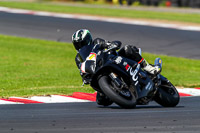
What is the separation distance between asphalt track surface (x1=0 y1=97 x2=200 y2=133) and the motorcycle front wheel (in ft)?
0.41

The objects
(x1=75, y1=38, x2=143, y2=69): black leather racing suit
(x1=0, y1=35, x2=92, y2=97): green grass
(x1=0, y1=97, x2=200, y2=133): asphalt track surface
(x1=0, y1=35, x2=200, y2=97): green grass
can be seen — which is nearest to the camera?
(x1=0, y1=97, x2=200, y2=133): asphalt track surface

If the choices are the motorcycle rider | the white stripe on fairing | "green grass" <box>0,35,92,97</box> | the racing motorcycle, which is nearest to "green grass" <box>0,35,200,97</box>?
"green grass" <box>0,35,92,97</box>

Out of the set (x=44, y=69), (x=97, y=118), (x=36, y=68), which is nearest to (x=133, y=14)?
(x=36, y=68)

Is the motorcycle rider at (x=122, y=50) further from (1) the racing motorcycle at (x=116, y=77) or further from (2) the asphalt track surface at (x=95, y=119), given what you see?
(2) the asphalt track surface at (x=95, y=119)

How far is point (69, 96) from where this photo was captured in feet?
33.2

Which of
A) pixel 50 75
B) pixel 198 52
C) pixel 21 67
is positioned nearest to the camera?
pixel 50 75

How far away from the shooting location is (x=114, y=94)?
292 inches

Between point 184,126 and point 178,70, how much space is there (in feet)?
31.6

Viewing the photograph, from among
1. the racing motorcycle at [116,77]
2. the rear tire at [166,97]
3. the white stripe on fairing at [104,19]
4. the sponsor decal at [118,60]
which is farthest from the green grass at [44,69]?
the white stripe on fairing at [104,19]

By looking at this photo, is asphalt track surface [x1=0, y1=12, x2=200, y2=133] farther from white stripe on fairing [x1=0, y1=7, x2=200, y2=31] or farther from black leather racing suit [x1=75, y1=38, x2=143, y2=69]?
white stripe on fairing [x1=0, y1=7, x2=200, y2=31]

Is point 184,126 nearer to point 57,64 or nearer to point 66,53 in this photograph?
point 57,64

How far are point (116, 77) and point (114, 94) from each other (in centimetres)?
31

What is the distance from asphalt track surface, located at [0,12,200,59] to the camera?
19219mm

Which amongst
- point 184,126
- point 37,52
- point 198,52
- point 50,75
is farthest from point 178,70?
point 184,126
